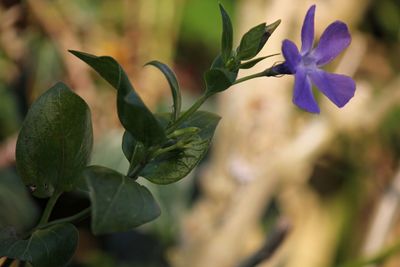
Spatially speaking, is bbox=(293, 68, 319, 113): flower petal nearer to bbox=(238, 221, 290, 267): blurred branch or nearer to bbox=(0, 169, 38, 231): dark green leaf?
bbox=(238, 221, 290, 267): blurred branch

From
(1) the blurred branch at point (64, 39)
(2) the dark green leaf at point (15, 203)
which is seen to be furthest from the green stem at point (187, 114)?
(1) the blurred branch at point (64, 39)

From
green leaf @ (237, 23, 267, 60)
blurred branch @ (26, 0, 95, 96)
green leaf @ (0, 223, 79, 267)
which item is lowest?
blurred branch @ (26, 0, 95, 96)

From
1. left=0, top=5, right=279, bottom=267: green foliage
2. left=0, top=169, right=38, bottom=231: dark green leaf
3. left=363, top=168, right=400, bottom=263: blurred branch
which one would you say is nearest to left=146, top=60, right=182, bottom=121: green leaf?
left=0, top=5, right=279, bottom=267: green foliage

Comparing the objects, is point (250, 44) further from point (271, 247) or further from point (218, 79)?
point (271, 247)

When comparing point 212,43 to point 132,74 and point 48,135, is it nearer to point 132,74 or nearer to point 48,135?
point 132,74

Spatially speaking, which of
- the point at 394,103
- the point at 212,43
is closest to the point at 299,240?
the point at 394,103

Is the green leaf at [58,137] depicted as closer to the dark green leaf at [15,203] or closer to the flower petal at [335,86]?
the flower petal at [335,86]

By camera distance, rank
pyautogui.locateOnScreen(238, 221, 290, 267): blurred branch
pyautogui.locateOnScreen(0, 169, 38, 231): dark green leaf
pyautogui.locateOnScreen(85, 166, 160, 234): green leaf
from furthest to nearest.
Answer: pyautogui.locateOnScreen(0, 169, 38, 231): dark green leaf → pyautogui.locateOnScreen(238, 221, 290, 267): blurred branch → pyautogui.locateOnScreen(85, 166, 160, 234): green leaf
